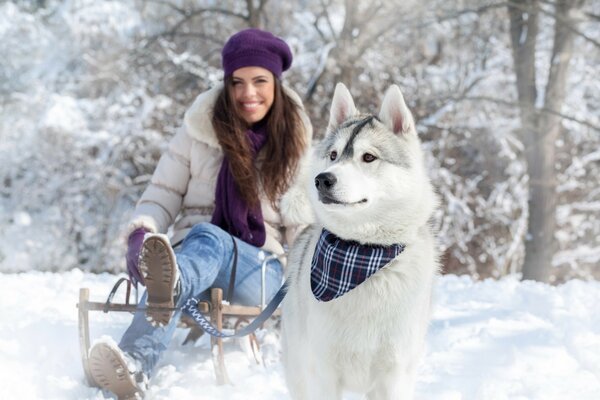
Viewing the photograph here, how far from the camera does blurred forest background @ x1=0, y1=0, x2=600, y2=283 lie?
1061 cm

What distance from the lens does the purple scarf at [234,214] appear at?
3156 mm

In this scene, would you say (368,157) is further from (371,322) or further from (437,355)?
(437,355)

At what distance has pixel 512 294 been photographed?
4773mm

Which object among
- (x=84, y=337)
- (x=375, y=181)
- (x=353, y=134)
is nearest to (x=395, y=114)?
(x=353, y=134)

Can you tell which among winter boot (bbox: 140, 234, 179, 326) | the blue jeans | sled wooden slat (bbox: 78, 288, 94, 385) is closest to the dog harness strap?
the blue jeans

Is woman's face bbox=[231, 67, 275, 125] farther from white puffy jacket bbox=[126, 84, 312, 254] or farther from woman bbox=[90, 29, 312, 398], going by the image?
white puffy jacket bbox=[126, 84, 312, 254]

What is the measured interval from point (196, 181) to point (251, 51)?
81cm

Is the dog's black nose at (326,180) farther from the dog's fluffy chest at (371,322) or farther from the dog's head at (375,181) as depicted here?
the dog's fluffy chest at (371,322)

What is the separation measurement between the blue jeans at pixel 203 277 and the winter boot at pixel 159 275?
128 millimetres

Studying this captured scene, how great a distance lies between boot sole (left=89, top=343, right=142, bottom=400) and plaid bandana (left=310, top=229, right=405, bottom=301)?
0.93m

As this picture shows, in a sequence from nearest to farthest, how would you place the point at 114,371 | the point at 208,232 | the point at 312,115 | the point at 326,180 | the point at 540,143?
the point at 326,180
the point at 114,371
the point at 208,232
the point at 540,143
the point at 312,115

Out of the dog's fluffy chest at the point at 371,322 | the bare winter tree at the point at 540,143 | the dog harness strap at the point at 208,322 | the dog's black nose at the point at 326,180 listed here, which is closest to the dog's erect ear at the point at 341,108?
the dog's black nose at the point at 326,180

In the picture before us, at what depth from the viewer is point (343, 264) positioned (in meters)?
2.02

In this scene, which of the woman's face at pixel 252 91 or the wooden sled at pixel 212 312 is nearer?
the wooden sled at pixel 212 312
